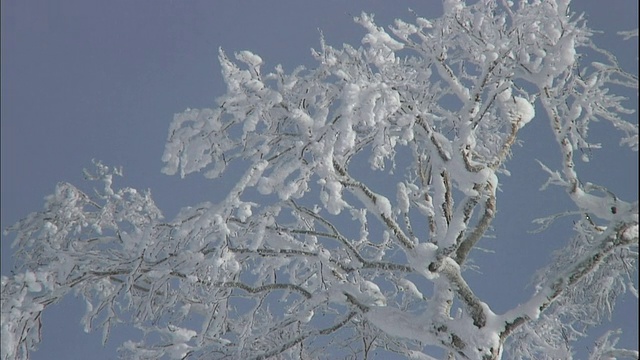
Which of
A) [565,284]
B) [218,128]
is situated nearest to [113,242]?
[218,128]

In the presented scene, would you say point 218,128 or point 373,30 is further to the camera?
point 373,30

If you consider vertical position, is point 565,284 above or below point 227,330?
below

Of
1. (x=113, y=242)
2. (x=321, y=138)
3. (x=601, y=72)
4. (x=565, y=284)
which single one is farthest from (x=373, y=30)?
(x=113, y=242)

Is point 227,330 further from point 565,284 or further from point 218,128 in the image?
point 565,284

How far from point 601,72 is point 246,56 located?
3403 millimetres

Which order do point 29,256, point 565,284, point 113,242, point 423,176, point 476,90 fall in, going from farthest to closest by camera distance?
1. point 423,176
2. point 113,242
3. point 29,256
4. point 476,90
5. point 565,284

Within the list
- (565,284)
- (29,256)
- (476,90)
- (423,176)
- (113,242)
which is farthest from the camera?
(423,176)

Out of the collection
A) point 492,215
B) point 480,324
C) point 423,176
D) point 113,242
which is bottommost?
point 480,324

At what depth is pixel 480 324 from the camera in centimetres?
599

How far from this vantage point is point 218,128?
538cm

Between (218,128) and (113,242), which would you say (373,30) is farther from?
(113,242)

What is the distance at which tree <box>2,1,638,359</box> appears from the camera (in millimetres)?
5309

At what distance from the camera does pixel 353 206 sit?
6066 millimetres

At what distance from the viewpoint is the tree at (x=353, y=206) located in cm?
531
